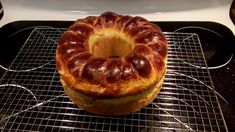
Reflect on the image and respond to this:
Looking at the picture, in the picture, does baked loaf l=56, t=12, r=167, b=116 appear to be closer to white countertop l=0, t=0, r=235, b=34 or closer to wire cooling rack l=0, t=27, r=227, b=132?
wire cooling rack l=0, t=27, r=227, b=132

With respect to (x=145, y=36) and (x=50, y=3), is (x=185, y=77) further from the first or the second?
Answer: (x=50, y=3)

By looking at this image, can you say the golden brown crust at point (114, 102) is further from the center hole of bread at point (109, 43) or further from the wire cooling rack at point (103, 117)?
the center hole of bread at point (109, 43)

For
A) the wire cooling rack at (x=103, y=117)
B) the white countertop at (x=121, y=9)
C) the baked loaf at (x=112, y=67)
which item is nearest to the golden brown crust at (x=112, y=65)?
the baked loaf at (x=112, y=67)

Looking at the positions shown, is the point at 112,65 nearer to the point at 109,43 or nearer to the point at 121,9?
the point at 109,43

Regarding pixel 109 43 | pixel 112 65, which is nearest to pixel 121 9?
pixel 109 43

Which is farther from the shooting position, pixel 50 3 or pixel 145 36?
pixel 50 3

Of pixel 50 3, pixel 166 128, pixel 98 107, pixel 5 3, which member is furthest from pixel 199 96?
pixel 5 3
